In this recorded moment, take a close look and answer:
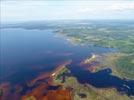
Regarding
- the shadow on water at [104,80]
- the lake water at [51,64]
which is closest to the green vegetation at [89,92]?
the shadow on water at [104,80]

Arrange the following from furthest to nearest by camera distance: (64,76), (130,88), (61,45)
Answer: (61,45) < (64,76) < (130,88)

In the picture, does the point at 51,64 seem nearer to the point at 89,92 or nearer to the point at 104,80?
the point at 104,80

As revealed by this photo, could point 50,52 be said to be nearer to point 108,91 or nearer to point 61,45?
point 61,45

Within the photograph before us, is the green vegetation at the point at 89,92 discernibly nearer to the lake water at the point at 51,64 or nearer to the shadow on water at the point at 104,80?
the shadow on water at the point at 104,80

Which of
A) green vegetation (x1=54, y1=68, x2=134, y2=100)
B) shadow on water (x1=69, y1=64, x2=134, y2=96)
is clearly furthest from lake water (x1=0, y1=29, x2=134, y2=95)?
green vegetation (x1=54, y1=68, x2=134, y2=100)

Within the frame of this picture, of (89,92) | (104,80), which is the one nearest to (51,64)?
(104,80)

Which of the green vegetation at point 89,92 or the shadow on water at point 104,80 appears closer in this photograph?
the green vegetation at point 89,92

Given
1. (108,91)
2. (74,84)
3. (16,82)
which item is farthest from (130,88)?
(16,82)

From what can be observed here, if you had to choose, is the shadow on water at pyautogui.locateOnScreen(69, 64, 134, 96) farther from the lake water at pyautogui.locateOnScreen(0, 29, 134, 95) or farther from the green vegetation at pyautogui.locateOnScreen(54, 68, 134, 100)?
the green vegetation at pyautogui.locateOnScreen(54, 68, 134, 100)
